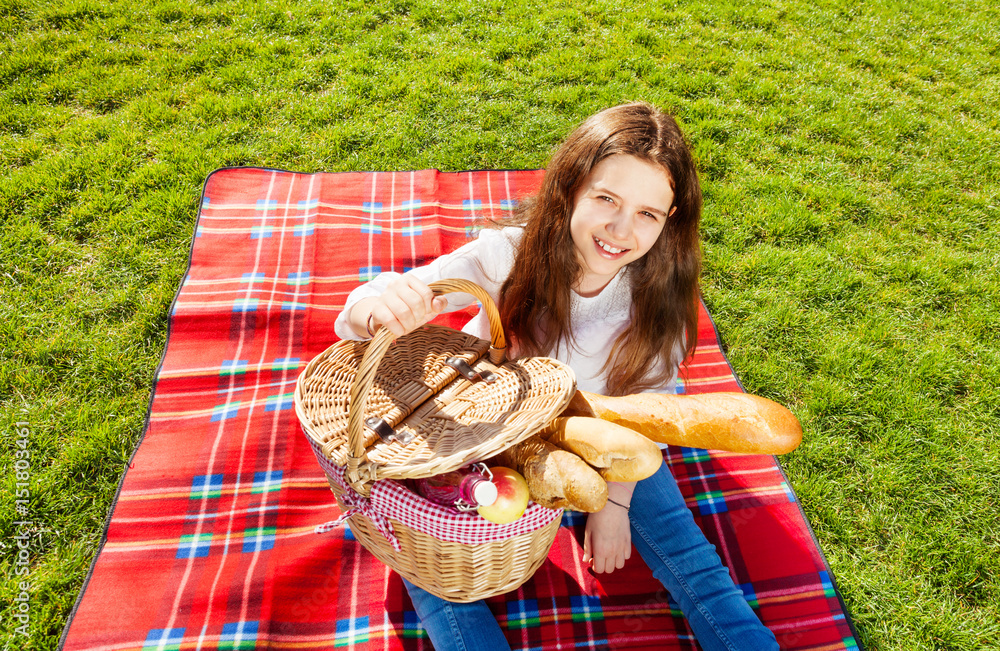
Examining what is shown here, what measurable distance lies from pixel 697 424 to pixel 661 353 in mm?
616

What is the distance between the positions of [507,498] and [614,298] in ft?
3.01

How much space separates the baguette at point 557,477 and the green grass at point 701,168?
1.48 metres

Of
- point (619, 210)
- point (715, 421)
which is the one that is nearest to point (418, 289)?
point (619, 210)

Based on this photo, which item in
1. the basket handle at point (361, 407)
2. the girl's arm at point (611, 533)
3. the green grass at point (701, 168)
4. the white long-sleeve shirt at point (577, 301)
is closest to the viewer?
the basket handle at point (361, 407)

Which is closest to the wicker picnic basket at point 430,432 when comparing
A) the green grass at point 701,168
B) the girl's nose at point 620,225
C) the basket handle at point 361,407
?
the basket handle at point 361,407

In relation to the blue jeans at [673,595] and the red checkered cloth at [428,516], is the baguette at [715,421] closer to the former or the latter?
the red checkered cloth at [428,516]

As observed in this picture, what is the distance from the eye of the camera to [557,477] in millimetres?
1225

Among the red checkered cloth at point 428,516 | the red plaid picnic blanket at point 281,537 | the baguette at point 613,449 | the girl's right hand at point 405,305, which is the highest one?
the girl's right hand at point 405,305

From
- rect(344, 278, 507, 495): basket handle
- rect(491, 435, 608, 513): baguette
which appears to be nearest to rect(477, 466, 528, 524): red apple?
rect(491, 435, 608, 513): baguette

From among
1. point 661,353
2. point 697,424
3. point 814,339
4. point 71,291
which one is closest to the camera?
point 697,424

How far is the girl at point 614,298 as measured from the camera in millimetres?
1629

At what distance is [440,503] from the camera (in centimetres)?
135

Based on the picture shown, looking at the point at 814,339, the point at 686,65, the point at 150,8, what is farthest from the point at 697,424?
the point at 150,8

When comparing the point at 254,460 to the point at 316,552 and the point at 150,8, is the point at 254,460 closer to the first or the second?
the point at 316,552
